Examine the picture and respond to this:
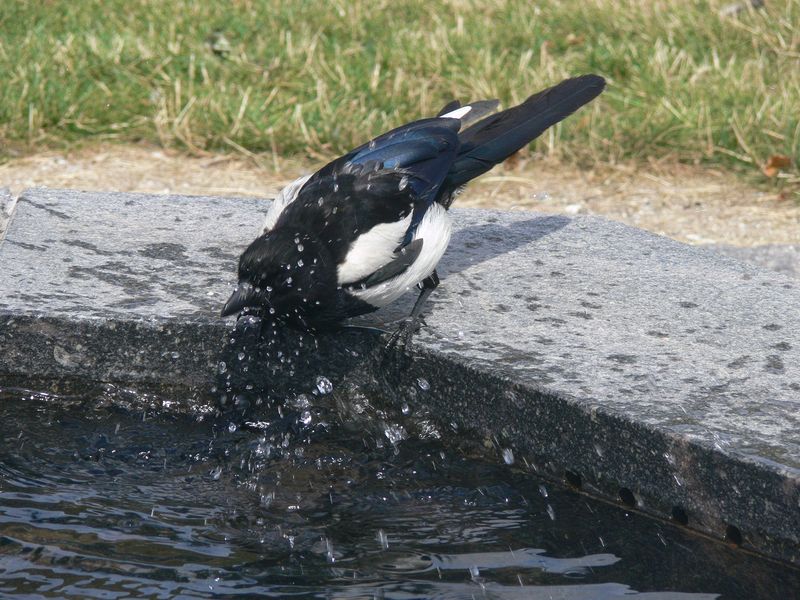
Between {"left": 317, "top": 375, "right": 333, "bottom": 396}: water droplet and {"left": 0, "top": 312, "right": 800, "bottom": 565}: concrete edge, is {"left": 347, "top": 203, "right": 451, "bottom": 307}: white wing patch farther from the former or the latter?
{"left": 317, "top": 375, "right": 333, "bottom": 396}: water droplet

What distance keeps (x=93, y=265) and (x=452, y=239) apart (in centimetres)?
110

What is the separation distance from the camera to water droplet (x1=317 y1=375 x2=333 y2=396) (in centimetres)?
297

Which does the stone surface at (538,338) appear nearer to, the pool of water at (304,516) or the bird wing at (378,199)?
the pool of water at (304,516)

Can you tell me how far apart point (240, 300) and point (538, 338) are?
0.73 m

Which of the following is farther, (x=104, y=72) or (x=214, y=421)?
(x=104, y=72)

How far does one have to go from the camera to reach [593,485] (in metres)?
2.52

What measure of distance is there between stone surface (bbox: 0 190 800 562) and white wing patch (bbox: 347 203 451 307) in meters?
0.11

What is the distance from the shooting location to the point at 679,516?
2389mm

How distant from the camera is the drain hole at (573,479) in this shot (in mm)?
2550

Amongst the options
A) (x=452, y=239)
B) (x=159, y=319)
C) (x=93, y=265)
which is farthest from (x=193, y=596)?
(x=452, y=239)

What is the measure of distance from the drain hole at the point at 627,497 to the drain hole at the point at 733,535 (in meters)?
0.21

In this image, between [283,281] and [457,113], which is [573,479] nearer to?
[283,281]

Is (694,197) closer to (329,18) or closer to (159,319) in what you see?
(329,18)

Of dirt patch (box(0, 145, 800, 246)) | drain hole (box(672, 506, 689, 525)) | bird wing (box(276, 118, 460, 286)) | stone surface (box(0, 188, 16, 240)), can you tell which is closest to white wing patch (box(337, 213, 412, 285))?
bird wing (box(276, 118, 460, 286))
